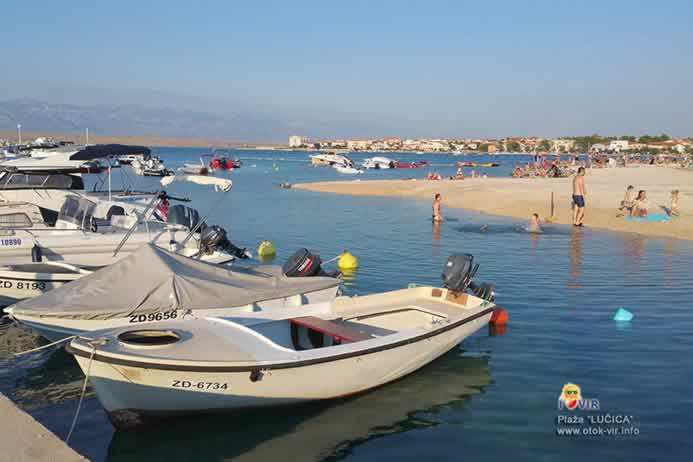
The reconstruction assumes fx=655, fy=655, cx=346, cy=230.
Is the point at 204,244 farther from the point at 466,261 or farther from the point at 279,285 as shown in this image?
the point at 466,261

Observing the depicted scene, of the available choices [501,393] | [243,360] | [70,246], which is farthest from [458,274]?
[70,246]

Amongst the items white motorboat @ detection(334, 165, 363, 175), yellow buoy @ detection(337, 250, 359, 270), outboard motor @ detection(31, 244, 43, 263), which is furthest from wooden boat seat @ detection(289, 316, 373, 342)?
white motorboat @ detection(334, 165, 363, 175)

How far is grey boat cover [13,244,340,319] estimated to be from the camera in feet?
35.6

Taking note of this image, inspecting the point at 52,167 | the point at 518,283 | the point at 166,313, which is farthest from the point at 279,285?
the point at 52,167

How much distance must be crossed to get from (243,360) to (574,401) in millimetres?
4974

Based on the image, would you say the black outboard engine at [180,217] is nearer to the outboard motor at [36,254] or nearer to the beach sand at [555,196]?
the outboard motor at [36,254]

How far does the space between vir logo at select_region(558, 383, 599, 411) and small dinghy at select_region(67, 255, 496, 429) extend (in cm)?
205

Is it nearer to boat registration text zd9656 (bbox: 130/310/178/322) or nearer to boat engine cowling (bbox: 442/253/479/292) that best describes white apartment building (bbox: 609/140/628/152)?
boat engine cowling (bbox: 442/253/479/292)

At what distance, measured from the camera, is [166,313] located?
10.9 meters

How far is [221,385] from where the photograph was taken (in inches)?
335

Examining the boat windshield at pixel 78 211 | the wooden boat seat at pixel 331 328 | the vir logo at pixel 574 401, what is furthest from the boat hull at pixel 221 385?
the boat windshield at pixel 78 211

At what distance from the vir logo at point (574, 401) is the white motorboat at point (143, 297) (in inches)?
183

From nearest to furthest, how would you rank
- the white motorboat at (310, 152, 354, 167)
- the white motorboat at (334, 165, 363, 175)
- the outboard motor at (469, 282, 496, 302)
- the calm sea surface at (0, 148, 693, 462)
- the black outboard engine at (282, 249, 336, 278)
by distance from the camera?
the calm sea surface at (0, 148, 693, 462) → the outboard motor at (469, 282, 496, 302) → the black outboard engine at (282, 249, 336, 278) → the white motorboat at (334, 165, 363, 175) → the white motorboat at (310, 152, 354, 167)

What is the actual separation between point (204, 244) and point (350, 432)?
907cm
